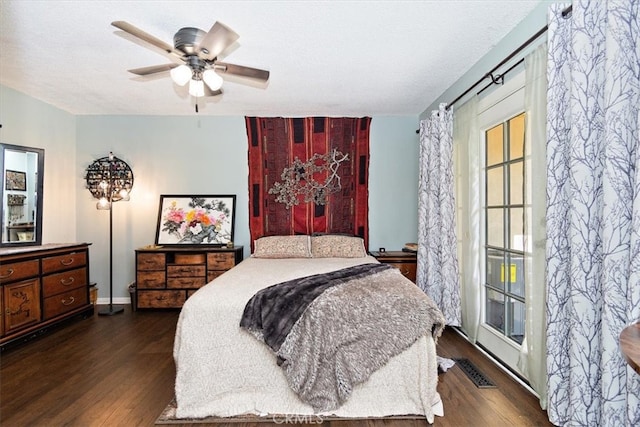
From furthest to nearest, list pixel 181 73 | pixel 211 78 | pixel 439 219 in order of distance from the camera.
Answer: pixel 439 219 < pixel 211 78 < pixel 181 73

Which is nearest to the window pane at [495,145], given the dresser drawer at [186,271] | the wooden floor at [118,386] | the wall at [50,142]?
the wooden floor at [118,386]

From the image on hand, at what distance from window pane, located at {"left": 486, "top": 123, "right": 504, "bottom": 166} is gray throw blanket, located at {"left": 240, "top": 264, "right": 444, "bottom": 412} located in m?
1.51

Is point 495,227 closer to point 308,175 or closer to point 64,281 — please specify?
point 308,175

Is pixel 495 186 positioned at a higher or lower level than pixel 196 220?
higher

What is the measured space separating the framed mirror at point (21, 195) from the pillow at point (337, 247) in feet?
10.0

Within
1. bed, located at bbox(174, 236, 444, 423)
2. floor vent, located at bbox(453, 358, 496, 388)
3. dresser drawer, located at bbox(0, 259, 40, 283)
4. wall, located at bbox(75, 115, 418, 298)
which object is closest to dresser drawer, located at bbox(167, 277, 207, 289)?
wall, located at bbox(75, 115, 418, 298)

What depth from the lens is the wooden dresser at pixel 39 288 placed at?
2861mm

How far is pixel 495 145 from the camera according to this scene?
2.76 metres

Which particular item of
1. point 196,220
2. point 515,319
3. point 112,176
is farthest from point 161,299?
point 515,319

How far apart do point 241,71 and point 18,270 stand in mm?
2691

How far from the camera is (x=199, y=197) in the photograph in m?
4.32

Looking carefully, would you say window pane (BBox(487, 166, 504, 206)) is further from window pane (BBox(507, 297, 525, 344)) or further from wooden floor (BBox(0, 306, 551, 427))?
wooden floor (BBox(0, 306, 551, 427))

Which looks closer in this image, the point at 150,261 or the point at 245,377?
the point at 245,377

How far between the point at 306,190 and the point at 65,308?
291cm
